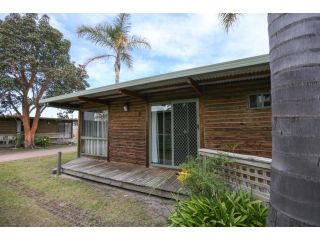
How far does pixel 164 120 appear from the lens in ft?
21.4

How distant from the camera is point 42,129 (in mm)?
21031

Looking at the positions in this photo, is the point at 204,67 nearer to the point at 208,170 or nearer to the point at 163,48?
the point at 208,170

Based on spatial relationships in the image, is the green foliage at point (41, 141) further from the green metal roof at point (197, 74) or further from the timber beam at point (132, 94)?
the timber beam at point (132, 94)

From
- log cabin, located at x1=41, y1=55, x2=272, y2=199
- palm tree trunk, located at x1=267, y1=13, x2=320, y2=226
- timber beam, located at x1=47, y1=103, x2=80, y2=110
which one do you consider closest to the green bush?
palm tree trunk, located at x1=267, y1=13, x2=320, y2=226

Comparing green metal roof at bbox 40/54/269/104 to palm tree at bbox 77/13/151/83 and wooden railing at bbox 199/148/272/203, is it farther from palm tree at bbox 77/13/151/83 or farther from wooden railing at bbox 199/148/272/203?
palm tree at bbox 77/13/151/83

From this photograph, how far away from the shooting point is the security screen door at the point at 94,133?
8.32 meters

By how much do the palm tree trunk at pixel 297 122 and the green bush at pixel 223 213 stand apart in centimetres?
122

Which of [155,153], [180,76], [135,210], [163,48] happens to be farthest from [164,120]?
[163,48]

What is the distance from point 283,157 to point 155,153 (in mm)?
5493

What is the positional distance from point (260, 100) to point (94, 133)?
6218mm

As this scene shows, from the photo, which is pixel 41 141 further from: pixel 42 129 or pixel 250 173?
pixel 250 173

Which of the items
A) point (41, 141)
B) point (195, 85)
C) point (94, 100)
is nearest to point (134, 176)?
point (195, 85)

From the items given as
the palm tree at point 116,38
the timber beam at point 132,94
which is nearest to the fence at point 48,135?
the palm tree at point 116,38

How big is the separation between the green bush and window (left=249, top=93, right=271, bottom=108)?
249cm
